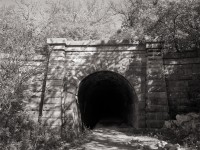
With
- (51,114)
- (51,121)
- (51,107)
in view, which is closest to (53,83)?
(51,107)

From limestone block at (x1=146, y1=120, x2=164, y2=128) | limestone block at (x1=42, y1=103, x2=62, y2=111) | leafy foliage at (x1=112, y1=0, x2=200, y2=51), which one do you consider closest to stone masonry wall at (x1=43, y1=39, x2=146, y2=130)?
limestone block at (x1=42, y1=103, x2=62, y2=111)

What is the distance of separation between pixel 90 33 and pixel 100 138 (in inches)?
366

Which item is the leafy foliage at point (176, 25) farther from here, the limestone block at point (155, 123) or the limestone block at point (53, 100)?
the limestone block at point (53, 100)

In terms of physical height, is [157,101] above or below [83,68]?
below

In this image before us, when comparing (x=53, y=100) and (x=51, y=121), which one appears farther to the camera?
(x=53, y=100)

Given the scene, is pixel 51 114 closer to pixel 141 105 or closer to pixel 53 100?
pixel 53 100

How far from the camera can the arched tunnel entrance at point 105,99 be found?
32.6 feet

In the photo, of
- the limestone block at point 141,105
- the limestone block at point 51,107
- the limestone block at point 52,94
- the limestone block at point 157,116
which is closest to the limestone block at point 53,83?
the limestone block at point 52,94

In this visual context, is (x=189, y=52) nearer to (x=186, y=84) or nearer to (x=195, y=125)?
(x=186, y=84)

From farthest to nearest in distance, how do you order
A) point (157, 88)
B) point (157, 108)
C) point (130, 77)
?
point (130, 77) < point (157, 88) < point (157, 108)

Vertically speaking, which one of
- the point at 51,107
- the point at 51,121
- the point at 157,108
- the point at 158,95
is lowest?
the point at 51,121

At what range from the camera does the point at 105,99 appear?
56.0ft

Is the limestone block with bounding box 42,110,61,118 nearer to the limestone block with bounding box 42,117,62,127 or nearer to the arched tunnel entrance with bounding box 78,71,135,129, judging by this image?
the limestone block with bounding box 42,117,62,127

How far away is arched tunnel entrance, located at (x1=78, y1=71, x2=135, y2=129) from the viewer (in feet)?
32.6
